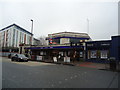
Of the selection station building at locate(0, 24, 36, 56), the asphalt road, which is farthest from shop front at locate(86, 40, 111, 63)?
station building at locate(0, 24, 36, 56)

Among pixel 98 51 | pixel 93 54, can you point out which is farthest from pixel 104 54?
pixel 93 54

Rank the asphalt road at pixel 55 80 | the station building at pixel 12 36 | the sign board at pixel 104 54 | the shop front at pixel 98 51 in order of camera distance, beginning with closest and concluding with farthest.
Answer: the asphalt road at pixel 55 80
the shop front at pixel 98 51
the sign board at pixel 104 54
the station building at pixel 12 36

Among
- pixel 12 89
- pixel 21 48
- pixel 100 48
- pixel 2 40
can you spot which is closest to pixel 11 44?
pixel 2 40

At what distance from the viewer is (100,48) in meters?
21.3

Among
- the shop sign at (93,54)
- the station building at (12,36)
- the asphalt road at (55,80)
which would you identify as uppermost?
the station building at (12,36)

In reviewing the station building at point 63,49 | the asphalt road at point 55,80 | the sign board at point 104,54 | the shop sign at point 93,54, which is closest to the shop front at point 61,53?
the station building at point 63,49

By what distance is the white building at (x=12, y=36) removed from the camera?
59.2 m

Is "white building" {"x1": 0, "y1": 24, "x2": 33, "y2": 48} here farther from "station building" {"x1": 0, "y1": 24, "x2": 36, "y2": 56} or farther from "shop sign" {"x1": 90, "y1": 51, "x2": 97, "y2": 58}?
"shop sign" {"x1": 90, "y1": 51, "x2": 97, "y2": 58}

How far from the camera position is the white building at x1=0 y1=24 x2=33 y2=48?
5922 cm

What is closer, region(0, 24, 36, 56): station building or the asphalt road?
the asphalt road

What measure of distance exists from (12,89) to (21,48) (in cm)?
3426

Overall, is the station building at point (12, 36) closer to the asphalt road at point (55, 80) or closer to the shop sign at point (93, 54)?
the shop sign at point (93, 54)

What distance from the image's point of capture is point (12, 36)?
59188mm

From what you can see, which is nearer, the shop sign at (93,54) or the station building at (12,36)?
the shop sign at (93,54)
